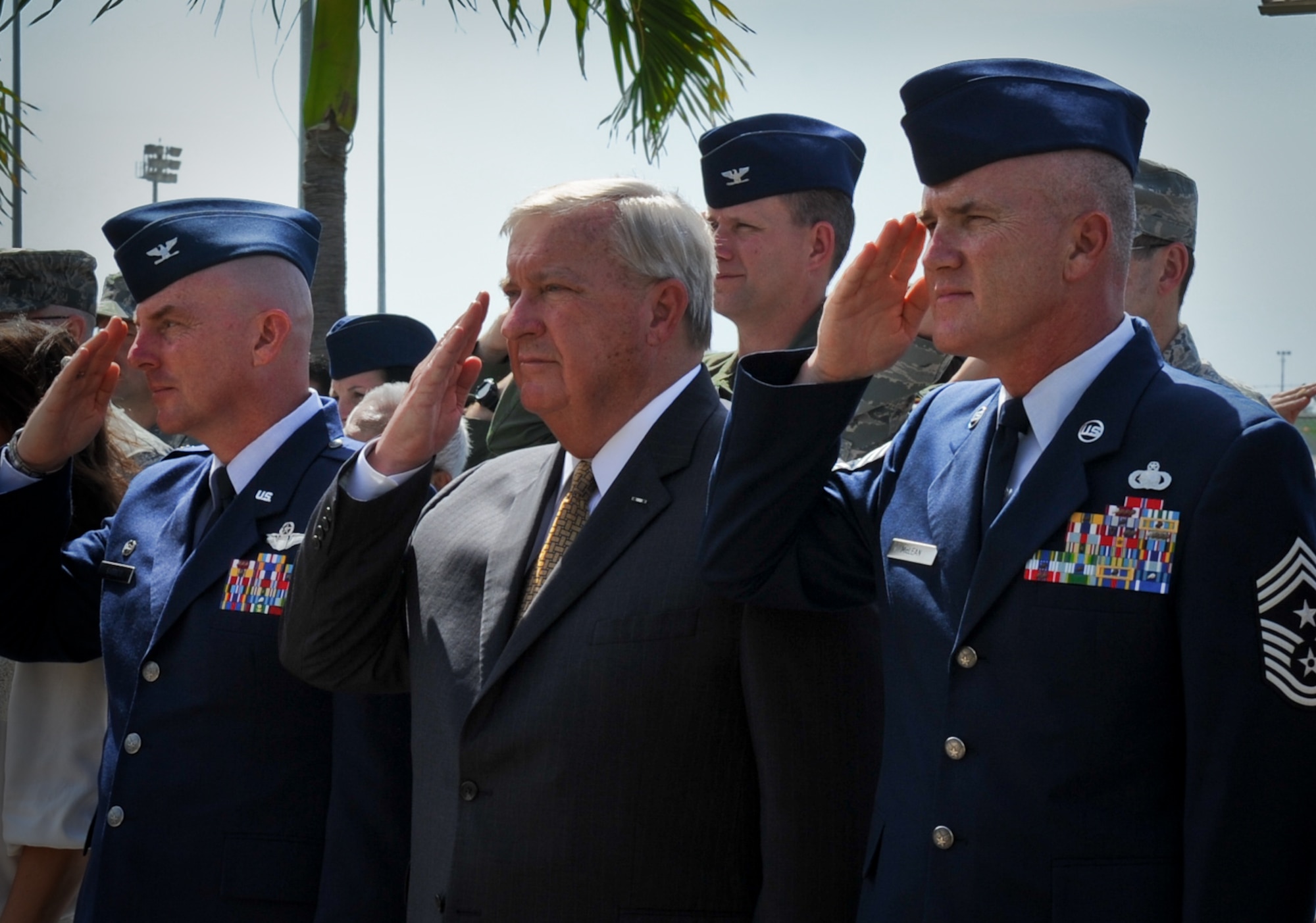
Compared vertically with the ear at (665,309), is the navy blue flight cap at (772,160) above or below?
above

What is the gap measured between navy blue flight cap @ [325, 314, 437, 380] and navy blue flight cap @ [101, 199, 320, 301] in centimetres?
245

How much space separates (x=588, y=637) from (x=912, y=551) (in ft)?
1.83

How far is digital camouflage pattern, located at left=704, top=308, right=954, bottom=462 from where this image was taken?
12.9 ft

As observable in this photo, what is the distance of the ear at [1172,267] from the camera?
11.2ft

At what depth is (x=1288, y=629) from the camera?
1803mm

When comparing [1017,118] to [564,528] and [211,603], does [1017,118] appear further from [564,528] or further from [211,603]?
[211,603]

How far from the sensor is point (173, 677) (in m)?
2.79

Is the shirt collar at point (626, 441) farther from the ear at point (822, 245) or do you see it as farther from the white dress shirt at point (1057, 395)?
the ear at point (822, 245)

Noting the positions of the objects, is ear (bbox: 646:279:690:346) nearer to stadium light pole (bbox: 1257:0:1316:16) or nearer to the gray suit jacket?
the gray suit jacket

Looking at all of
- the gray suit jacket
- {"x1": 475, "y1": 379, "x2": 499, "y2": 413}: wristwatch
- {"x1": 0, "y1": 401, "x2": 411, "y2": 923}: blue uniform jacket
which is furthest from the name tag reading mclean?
{"x1": 475, "y1": 379, "x2": 499, "y2": 413}: wristwatch

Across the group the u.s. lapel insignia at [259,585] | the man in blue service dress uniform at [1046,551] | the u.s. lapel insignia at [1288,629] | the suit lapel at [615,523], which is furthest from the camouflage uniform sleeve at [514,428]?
the u.s. lapel insignia at [1288,629]

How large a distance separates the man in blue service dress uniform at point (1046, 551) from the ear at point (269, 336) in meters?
1.28

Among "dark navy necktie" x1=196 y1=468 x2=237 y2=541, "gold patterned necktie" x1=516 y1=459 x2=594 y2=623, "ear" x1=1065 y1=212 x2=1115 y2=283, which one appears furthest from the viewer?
"dark navy necktie" x1=196 y1=468 x2=237 y2=541

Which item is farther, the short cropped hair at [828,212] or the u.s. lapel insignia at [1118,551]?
the short cropped hair at [828,212]
